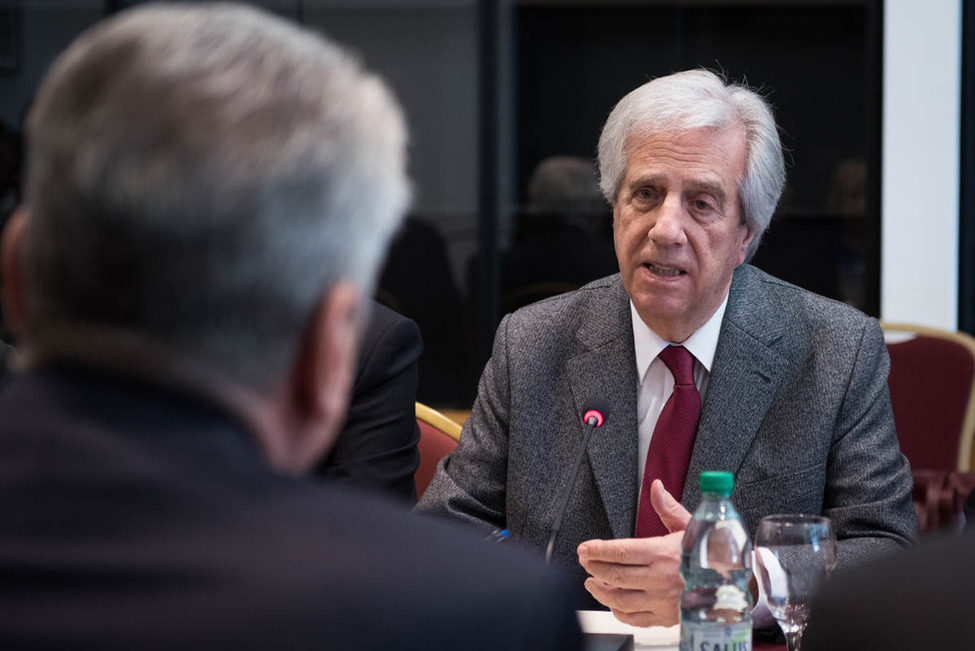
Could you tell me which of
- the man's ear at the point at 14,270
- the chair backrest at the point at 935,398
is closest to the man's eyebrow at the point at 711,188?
the chair backrest at the point at 935,398

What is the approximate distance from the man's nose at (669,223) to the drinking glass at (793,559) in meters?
0.67

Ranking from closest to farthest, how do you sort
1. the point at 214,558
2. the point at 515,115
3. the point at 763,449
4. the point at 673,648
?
the point at 214,558 → the point at 673,648 → the point at 763,449 → the point at 515,115

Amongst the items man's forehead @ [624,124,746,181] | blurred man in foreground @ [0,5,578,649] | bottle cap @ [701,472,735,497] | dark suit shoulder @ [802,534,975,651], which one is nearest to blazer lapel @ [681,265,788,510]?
man's forehead @ [624,124,746,181]

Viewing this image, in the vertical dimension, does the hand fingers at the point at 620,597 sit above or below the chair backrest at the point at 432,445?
above

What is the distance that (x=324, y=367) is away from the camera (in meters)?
0.71

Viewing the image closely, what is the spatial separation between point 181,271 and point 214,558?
154 mm

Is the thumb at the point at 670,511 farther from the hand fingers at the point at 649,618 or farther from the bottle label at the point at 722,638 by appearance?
the bottle label at the point at 722,638

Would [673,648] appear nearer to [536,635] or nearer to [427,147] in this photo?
[536,635]

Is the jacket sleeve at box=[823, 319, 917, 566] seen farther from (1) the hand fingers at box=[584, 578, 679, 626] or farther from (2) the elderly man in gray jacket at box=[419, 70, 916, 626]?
(1) the hand fingers at box=[584, 578, 679, 626]

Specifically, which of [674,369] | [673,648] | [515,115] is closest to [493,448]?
[674,369]

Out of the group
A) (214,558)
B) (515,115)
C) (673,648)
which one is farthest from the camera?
(515,115)

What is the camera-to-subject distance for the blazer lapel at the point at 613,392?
6.27 feet

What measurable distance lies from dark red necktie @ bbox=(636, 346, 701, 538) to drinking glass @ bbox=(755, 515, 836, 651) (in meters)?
A: 0.46

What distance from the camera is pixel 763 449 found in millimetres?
1913
